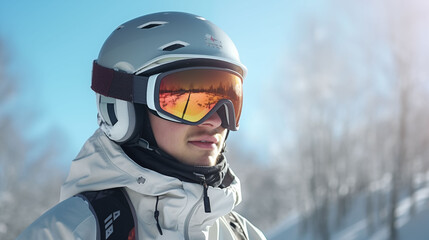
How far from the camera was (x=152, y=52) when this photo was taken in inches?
73.4

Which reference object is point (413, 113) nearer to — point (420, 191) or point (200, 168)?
point (420, 191)

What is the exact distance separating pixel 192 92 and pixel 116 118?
405 mm

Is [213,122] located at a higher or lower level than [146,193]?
higher

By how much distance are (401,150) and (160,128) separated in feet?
37.6

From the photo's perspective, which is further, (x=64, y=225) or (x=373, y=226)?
(x=373, y=226)

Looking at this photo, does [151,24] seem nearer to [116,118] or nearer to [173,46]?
[173,46]

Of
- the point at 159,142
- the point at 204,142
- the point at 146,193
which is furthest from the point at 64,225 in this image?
the point at 204,142

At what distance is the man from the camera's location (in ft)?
4.95

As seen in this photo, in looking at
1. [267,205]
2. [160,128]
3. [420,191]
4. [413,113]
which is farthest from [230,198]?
[267,205]

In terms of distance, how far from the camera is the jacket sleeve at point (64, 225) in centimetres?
135

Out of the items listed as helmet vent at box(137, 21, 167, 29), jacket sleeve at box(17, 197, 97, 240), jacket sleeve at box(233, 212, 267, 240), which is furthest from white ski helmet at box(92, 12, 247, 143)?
jacket sleeve at box(233, 212, 267, 240)

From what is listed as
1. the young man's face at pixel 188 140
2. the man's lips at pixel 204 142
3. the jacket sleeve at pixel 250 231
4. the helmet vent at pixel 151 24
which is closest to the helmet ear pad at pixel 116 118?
the young man's face at pixel 188 140

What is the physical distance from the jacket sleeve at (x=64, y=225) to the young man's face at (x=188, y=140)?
50cm

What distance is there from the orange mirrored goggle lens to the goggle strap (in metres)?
0.12
